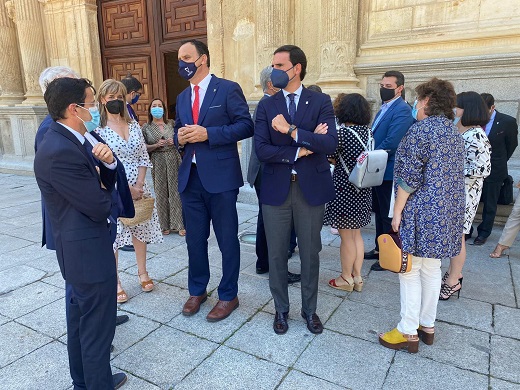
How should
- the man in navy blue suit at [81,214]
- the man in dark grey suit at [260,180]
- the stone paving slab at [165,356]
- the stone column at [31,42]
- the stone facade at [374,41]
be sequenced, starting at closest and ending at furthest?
1. the man in navy blue suit at [81,214]
2. the stone paving slab at [165,356]
3. the man in dark grey suit at [260,180]
4. the stone facade at [374,41]
5. the stone column at [31,42]

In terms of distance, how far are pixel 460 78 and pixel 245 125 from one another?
3.81m

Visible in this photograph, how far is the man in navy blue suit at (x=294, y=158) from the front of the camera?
96.2 inches

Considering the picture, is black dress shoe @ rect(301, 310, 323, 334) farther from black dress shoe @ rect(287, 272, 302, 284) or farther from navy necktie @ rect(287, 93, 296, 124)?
navy necktie @ rect(287, 93, 296, 124)

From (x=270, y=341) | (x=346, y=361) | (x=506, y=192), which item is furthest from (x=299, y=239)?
(x=506, y=192)

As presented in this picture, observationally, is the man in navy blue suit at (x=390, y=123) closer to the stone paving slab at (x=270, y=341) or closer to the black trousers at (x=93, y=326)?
the stone paving slab at (x=270, y=341)

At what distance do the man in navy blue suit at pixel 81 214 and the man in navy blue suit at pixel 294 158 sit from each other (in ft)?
3.47

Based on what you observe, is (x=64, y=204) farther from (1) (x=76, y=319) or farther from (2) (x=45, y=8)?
(2) (x=45, y=8)

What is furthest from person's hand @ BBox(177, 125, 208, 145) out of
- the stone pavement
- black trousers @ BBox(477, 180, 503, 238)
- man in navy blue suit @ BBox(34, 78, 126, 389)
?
black trousers @ BBox(477, 180, 503, 238)

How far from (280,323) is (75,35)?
8.91 m

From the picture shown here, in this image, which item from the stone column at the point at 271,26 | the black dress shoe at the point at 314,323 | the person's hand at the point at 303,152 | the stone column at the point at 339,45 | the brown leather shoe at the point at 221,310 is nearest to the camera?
the person's hand at the point at 303,152

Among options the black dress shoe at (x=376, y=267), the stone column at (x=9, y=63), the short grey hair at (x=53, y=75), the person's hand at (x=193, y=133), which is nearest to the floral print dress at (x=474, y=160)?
the black dress shoe at (x=376, y=267)

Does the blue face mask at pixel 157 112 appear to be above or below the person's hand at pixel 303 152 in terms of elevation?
above

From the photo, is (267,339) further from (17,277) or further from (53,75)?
(17,277)

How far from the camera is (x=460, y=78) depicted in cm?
505
